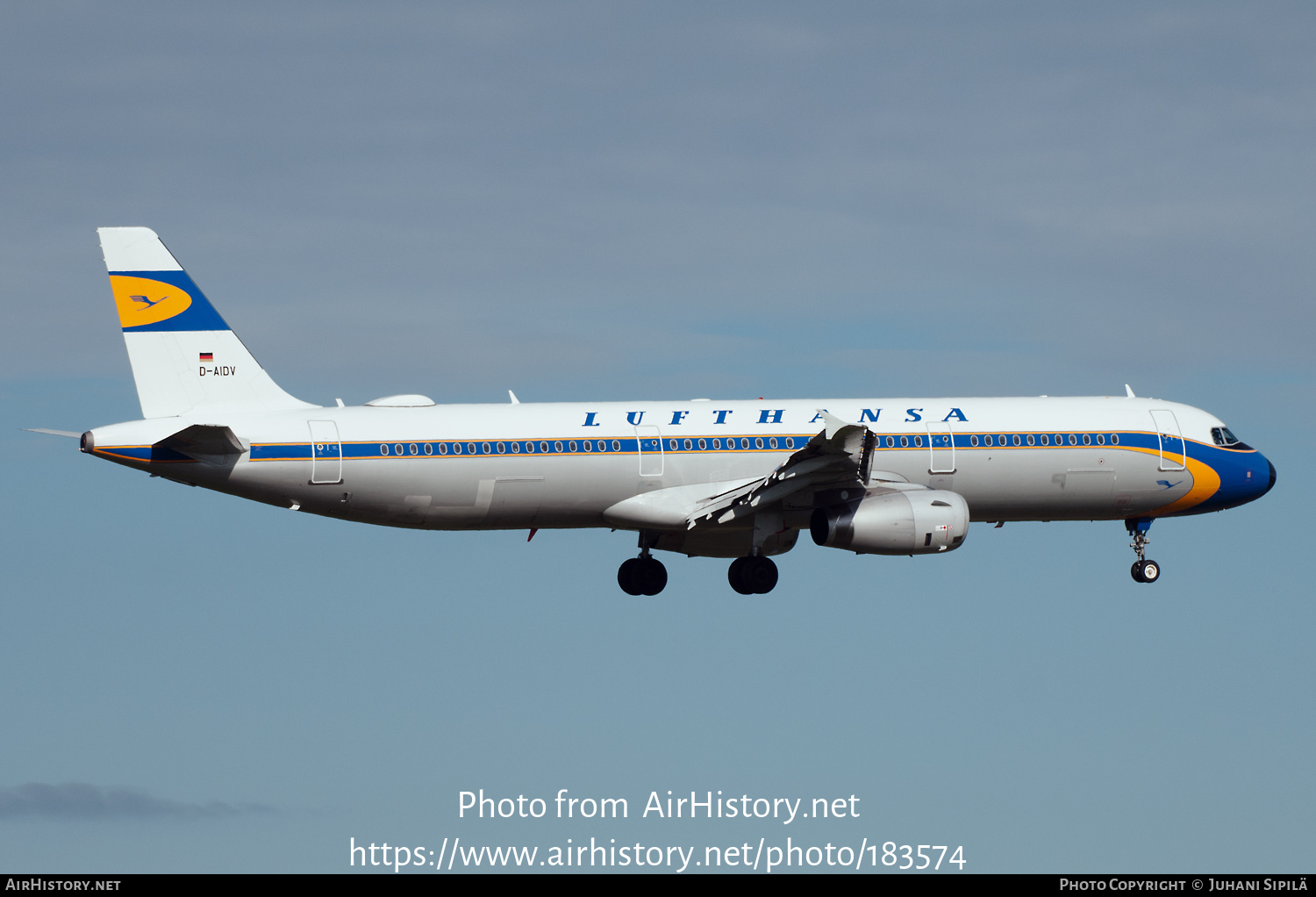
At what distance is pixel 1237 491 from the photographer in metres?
50.5

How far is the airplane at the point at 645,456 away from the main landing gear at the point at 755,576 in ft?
0.18

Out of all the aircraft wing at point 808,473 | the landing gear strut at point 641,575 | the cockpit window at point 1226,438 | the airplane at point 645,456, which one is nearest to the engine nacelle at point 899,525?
the airplane at point 645,456

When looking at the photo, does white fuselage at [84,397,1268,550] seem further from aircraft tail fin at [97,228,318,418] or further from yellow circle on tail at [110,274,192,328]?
yellow circle on tail at [110,274,192,328]

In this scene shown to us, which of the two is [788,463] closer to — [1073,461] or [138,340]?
[1073,461]

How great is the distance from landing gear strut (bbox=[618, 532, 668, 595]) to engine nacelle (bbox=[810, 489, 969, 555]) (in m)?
7.51

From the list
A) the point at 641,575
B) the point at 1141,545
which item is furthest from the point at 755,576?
the point at 1141,545

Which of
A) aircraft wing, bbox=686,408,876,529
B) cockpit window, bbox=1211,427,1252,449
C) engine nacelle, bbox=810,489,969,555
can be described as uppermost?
cockpit window, bbox=1211,427,1252,449

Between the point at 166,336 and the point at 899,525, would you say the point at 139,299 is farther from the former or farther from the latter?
the point at 899,525

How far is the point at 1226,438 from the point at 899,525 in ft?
44.1

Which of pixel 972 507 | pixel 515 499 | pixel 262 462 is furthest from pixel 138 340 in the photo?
pixel 972 507

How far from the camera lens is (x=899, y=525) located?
43281 millimetres

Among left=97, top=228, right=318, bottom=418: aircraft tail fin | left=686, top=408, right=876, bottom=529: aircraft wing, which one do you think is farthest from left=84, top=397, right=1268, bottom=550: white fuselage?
left=686, top=408, right=876, bottom=529: aircraft wing

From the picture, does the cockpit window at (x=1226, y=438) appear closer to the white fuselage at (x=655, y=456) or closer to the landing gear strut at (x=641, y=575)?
the white fuselage at (x=655, y=456)

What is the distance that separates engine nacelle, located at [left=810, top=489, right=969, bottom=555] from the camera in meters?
43.3
